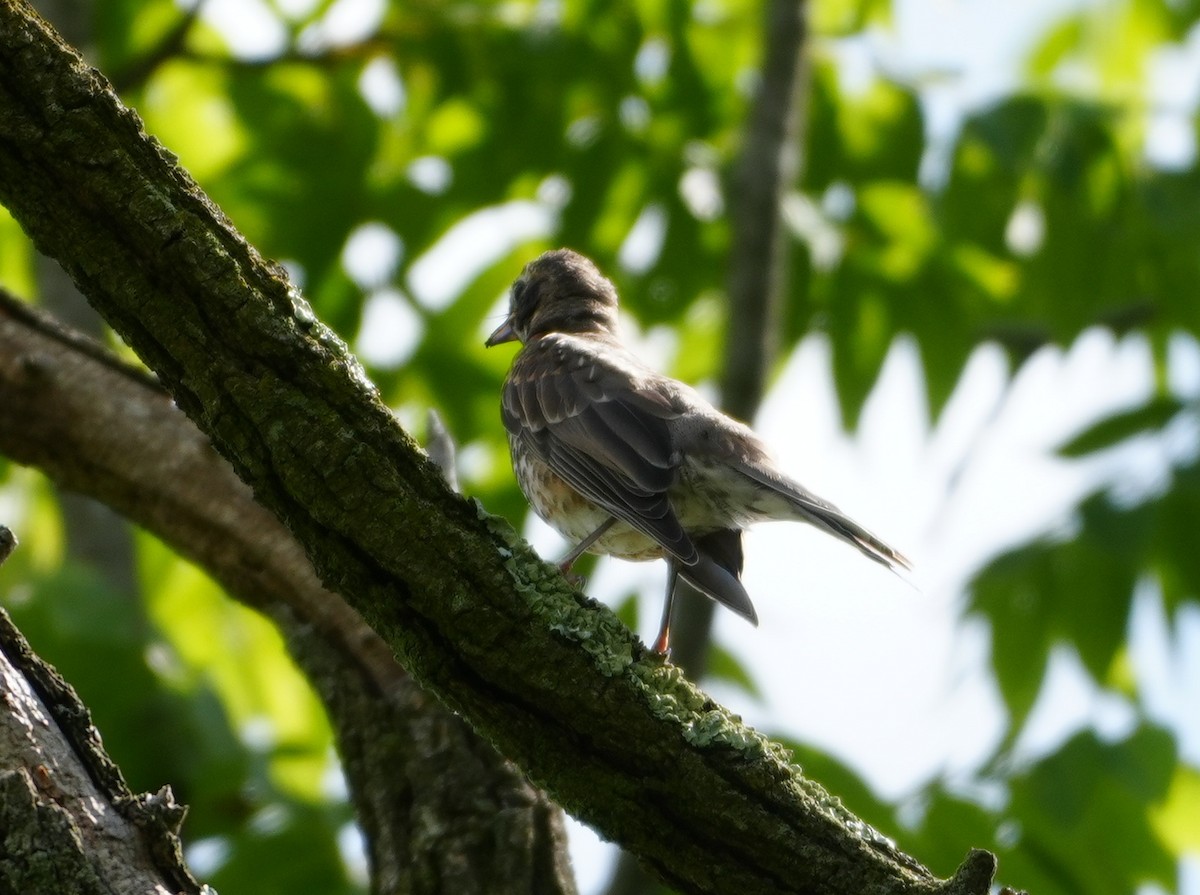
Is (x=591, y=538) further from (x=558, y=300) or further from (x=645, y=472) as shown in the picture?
(x=558, y=300)

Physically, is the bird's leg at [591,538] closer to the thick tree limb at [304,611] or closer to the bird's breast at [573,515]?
the bird's breast at [573,515]

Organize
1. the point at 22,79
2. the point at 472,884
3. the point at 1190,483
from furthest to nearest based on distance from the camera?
the point at 1190,483 → the point at 472,884 → the point at 22,79

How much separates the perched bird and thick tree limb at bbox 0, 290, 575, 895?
782mm

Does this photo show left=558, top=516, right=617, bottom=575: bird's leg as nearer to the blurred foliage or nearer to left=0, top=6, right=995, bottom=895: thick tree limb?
the blurred foliage

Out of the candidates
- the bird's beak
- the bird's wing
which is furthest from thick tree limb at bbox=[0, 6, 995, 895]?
the bird's beak

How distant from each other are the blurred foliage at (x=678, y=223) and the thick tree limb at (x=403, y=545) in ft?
7.72

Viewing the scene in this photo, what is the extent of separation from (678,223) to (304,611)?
9.32ft

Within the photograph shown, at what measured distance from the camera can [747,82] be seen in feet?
24.3

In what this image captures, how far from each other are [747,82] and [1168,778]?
4.08 metres

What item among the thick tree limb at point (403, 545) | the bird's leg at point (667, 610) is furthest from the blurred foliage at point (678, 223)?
the thick tree limb at point (403, 545)

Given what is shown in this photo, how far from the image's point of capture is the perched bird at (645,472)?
4633 millimetres

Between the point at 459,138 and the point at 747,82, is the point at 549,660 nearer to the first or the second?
the point at 459,138

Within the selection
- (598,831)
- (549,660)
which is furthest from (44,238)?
(598,831)

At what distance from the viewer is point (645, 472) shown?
193 inches
